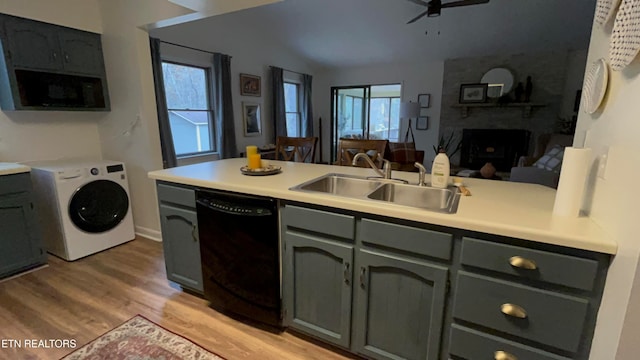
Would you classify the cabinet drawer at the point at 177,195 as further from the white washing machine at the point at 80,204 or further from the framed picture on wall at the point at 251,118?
the framed picture on wall at the point at 251,118

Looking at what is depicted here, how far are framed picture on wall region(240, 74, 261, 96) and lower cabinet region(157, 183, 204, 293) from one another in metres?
3.62

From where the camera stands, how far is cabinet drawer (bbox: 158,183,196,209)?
190cm

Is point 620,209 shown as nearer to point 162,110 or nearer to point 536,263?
point 536,263

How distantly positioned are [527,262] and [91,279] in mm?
2955

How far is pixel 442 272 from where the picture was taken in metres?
1.25

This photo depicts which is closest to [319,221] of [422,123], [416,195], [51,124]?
[416,195]

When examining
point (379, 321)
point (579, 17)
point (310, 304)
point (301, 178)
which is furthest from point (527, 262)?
point (579, 17)

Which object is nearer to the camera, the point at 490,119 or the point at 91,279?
the point at 91,279

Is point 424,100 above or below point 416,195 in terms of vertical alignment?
above

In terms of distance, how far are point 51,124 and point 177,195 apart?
2.09 metres

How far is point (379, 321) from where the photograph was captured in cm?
146

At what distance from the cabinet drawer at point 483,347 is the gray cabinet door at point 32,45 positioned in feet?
12.1

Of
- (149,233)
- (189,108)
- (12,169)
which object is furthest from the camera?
(189,108)

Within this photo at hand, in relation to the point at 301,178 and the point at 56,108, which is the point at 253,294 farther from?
the point at 56,108
